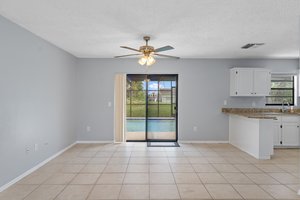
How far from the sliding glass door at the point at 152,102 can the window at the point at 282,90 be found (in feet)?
9.22

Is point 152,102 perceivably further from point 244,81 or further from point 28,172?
point 28,172

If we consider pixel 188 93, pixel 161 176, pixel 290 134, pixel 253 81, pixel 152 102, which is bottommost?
pixel 161 176

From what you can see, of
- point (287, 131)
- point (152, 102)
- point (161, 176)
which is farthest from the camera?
point (152, 102)

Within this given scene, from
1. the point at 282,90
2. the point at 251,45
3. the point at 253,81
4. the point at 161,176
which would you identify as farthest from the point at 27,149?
the point at 282,90

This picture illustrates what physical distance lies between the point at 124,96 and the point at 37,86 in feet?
7.92

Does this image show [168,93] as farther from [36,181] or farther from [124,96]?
[36,181]

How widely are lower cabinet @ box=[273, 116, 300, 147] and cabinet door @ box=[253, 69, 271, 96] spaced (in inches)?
30.7

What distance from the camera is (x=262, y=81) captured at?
5.27 metres

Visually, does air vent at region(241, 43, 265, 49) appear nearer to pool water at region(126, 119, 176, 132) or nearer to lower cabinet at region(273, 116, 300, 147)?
lower cabinet at region(273, 116, 300, 147)

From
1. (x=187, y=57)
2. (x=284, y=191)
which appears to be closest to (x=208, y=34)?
(x=187, y=57)

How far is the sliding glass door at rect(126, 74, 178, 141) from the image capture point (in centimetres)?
573

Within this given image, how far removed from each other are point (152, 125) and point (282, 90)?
3897mm

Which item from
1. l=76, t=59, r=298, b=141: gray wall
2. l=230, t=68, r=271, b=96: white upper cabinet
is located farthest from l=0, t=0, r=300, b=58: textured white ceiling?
l=76, t=59, r=298, b=141: gray wall

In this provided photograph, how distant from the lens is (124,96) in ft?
18.3
